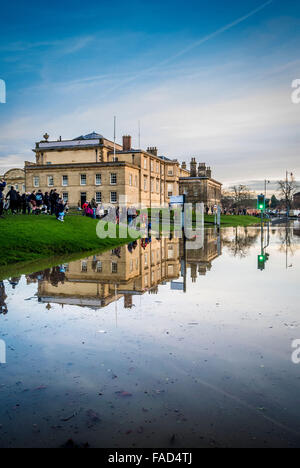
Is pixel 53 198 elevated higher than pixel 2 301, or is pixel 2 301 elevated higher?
pixel 53 198

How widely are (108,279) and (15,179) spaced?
93888 mm

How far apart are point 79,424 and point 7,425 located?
686 millimetres

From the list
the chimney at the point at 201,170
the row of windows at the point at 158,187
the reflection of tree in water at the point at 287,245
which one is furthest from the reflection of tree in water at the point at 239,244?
the chimney at the point at 201,170

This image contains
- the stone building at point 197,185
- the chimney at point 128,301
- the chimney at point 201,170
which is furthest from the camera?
the chimney at point 201,170

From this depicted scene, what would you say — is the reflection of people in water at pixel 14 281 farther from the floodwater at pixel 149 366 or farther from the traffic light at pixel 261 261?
the traffic light at pixel 261 261

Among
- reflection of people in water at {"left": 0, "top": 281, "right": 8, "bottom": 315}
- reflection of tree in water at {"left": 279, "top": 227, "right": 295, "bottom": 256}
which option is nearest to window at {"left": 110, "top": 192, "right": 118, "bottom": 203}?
reflection of tree in water at {"left": 279, "top": 227, "right": 295, "bottom": 256}

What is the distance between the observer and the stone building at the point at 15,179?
9838cm

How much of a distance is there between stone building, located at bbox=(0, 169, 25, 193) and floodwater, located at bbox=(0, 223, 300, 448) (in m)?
93.1

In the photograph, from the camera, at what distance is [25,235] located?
65.5 ft

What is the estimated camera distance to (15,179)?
9875 cm

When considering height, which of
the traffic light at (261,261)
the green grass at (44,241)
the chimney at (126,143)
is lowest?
the traffic light at (261,261)

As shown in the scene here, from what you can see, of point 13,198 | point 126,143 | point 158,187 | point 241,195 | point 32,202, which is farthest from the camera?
point 241,195

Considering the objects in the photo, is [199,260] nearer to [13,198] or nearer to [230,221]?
[13,198]

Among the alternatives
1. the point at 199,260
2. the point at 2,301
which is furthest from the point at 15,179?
the point at 2,301
